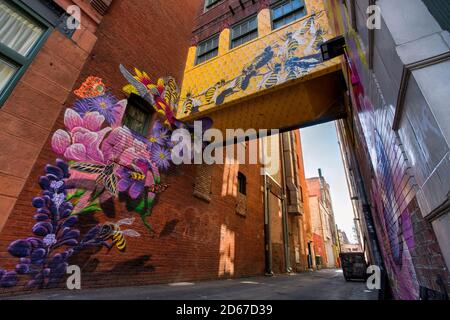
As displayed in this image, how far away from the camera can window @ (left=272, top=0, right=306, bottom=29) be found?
7087 millimetres

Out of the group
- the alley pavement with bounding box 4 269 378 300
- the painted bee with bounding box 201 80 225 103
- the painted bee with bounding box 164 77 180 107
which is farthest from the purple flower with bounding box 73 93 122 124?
the alley pavement with bounding box 4 269 378 300

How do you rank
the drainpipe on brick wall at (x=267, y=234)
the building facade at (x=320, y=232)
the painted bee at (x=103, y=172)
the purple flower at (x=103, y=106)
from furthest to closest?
1. the building facade at (x=320, y=232)
2. the drainpipe on brick wall at (x=267, y=234)
3. the purple flower at (x=103, y=106)
4. the painted bee at (x=103, y=172)

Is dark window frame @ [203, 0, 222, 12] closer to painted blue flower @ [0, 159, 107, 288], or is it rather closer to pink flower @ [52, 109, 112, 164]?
pink flower @ [52, 109, 112, 164]

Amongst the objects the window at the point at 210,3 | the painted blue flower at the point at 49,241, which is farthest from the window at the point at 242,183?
the window at the point at 210,3

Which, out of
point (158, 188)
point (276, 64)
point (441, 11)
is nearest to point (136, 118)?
point (158, 188)

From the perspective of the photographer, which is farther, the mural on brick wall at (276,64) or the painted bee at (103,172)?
the mural on brick wall at (276,64)

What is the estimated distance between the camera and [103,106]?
5.36 metres

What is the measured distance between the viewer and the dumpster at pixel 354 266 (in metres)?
10.4

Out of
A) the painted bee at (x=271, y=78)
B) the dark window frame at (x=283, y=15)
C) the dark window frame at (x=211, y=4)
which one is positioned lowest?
the painted bee at (x=271, y=78)

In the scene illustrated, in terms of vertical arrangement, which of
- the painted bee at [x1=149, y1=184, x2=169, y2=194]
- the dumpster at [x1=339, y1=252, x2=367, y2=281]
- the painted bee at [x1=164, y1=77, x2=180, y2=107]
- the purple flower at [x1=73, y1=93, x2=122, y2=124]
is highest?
the painted bee at [x1=164, y1=77, x2=180, y2=107]

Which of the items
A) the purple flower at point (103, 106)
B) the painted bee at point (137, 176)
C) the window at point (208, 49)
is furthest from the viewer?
the window at point (208, 49)

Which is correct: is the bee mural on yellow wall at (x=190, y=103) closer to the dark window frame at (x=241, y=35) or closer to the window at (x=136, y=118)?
the window at (x=136, y=118)

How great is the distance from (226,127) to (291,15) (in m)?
4.42

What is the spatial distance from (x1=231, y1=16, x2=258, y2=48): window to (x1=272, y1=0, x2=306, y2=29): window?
30.7 inches
